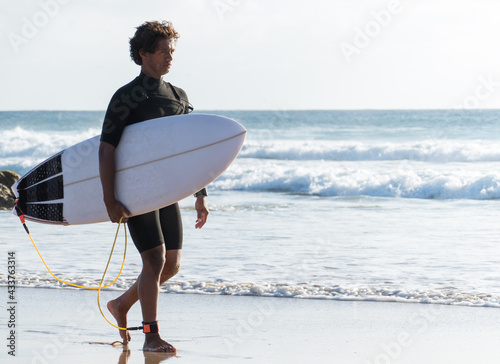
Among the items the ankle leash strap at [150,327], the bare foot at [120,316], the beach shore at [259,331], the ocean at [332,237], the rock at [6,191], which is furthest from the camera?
the rock at [6,191]

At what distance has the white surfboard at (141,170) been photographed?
3.12 m

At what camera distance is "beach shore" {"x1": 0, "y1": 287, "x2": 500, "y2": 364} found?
126 inches

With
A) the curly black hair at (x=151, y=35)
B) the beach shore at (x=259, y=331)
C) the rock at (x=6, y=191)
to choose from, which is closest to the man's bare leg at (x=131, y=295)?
the beach shore at (x=259, y=331)

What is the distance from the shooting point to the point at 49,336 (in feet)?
11.7

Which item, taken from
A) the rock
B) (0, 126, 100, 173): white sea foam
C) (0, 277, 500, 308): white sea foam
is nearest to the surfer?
(0, 277, 500, 308): white sea foam

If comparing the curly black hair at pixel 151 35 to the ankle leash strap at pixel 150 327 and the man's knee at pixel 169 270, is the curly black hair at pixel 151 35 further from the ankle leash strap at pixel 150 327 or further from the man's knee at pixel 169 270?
the ankle leash strap at pixel 150 327

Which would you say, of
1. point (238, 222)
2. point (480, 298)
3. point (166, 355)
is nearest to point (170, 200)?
point (166, 355)

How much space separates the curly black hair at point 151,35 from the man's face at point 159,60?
2cm

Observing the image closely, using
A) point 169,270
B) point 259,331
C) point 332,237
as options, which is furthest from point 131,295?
point 332,237

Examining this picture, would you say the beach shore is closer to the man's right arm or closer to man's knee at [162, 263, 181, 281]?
man's knee at [162, 263, 181, 281]

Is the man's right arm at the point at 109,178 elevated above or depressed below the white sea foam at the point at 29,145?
below

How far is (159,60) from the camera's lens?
305cm

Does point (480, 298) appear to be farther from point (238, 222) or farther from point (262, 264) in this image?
point (238, 222)

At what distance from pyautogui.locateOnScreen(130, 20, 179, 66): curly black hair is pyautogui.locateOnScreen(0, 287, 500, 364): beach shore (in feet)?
4.39
